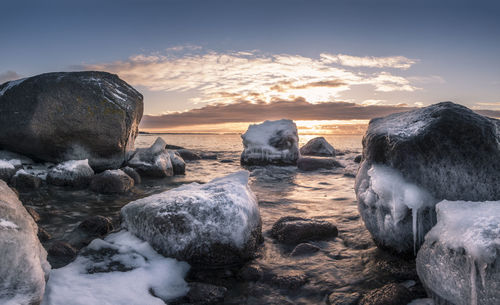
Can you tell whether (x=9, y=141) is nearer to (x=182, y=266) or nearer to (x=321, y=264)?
(x=182, y=266)

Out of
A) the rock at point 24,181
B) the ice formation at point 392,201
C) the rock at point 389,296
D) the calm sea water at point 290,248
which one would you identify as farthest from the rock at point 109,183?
the rock at point 389,296

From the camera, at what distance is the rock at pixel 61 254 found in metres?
3.90

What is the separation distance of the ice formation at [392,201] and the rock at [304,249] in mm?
892

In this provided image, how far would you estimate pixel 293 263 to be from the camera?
4.16 meters

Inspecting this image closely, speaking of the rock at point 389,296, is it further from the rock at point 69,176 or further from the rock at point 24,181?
the rock at point 24,181

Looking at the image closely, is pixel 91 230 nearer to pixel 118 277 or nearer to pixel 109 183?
pixel 118 277

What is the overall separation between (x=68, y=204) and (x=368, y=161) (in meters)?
6.45

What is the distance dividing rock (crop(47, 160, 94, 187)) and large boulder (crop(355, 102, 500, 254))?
8117 millimetres

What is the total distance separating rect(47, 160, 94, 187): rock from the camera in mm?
9008

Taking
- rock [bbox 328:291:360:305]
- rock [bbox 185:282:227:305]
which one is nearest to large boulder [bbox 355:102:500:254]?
rock [bbox 328:291:360:305]

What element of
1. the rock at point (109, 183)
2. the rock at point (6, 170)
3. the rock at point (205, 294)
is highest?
the rock at point (6, 170)

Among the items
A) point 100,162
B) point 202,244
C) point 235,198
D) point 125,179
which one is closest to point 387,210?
point 235,198

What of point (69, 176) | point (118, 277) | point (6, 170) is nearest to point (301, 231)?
point (118, 277)

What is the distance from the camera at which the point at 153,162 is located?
11359 millimetres
